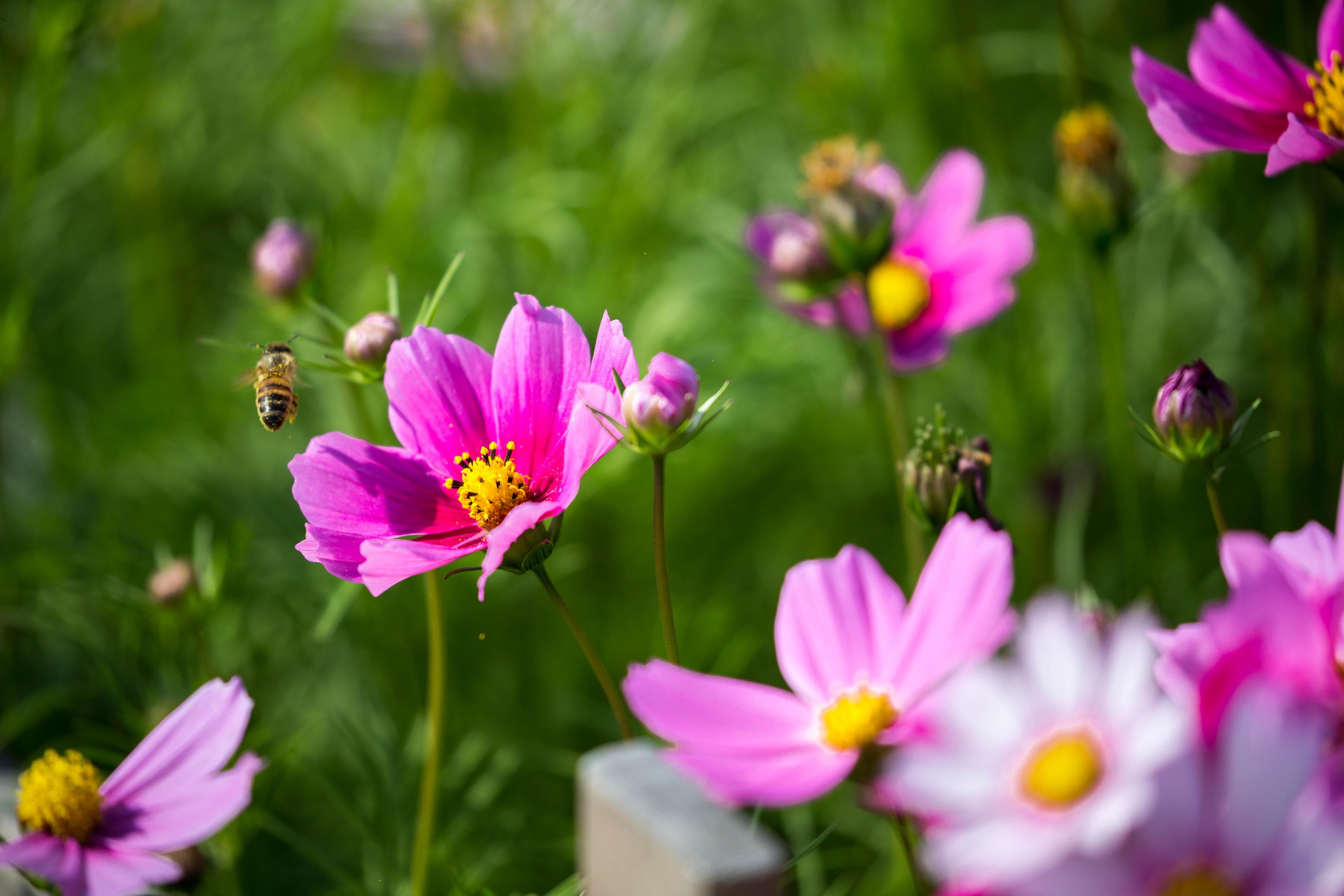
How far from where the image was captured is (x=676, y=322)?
3.27 feet

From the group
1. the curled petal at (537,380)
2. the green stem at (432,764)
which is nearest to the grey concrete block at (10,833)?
the green stem at (432,764)

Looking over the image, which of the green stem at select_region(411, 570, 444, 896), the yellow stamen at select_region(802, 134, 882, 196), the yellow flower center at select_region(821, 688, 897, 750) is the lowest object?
the green stem at select_region(411, 570, 444, 896)

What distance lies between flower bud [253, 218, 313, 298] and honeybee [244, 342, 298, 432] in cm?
13

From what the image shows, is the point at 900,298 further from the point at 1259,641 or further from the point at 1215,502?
the point at 1259,641

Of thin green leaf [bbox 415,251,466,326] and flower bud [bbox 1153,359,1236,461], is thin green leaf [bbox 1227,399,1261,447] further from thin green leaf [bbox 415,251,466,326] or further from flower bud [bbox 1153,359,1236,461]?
thin green leaf [bbox 415,251,466,326]

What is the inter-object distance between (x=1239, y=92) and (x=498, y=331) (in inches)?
26.5

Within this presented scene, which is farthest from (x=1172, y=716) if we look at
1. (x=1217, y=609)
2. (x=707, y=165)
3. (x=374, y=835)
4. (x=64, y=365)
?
(x=64, y=365)

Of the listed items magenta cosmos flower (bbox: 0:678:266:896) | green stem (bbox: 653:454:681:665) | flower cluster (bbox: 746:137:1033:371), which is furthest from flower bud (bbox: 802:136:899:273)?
magenta cosmos flower (bbox: 0:678:266:896)

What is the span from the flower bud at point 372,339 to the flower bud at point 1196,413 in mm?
300

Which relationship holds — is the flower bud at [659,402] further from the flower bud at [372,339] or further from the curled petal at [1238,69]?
the curled petal at [1238,69]

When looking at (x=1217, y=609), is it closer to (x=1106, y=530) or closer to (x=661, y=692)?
(x=661, y=692)

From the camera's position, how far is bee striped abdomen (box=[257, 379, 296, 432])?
493mm

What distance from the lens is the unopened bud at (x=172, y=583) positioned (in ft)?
1.91

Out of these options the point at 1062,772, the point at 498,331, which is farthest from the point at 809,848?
the point at 498,331
